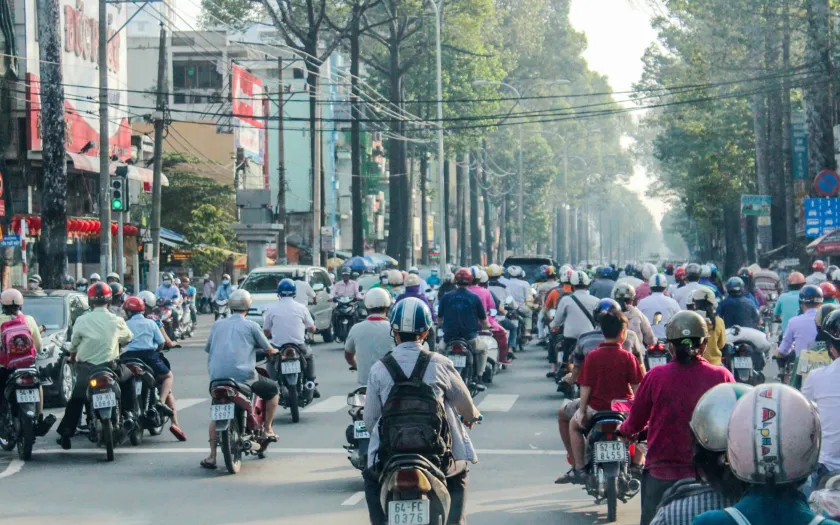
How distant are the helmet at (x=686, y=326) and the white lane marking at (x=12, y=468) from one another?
7730mm

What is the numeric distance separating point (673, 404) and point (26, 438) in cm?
849

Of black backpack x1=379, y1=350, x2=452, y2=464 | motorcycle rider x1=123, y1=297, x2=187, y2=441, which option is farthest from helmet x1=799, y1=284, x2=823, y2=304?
black backpack x1=379, y1=350, x2=452, y2=464

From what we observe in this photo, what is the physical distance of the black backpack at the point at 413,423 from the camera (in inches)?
284

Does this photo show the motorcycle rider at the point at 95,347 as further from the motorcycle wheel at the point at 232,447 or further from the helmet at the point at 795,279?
the helmet at the point at 795,279

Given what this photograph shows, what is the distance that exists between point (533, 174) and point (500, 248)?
22.6 feet

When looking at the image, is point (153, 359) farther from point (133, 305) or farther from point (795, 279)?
point (795, 279)

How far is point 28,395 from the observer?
13789mm

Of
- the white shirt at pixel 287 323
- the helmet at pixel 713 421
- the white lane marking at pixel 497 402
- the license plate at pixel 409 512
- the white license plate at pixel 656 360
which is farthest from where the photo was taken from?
the white lane marking at pixel 497 402

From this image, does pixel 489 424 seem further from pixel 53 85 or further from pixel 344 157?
pixel 344 157

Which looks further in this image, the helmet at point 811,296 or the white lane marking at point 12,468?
the helmet at point 811,296

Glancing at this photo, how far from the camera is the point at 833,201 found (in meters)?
30.5

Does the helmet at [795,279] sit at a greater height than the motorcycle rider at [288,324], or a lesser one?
greater

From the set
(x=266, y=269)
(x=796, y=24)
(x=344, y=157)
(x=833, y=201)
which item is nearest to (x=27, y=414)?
(x=266, y=269)

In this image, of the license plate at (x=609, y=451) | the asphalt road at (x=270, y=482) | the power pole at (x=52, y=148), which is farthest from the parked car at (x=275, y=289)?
the license plate at (x=609, y=451)
